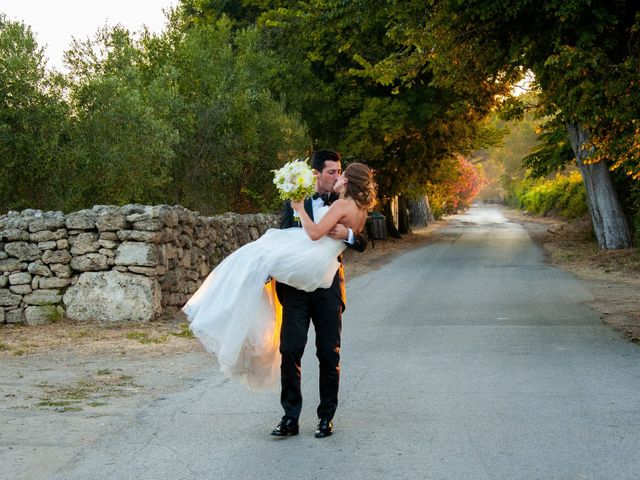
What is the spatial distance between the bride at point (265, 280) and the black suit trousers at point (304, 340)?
14 centimetres

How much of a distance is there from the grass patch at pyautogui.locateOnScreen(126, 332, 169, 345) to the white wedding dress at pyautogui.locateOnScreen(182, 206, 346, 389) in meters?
5.60

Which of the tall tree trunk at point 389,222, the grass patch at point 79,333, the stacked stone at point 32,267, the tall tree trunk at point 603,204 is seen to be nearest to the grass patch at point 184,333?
the grass patch at point 79,333

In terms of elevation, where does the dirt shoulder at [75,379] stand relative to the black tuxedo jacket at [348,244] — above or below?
below

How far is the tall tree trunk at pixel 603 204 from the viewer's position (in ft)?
83.8

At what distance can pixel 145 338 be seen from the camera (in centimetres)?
1218

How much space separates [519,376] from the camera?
8586 mm

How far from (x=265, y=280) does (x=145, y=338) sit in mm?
6245

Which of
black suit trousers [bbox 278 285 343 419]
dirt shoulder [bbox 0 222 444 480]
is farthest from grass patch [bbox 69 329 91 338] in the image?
black suit trousers [bbox 278 285 343 419]

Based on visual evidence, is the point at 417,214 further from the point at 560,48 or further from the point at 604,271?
the point at 560,48

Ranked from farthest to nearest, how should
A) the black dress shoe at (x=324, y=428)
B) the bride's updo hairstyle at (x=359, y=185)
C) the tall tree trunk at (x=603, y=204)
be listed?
the tall tree trunk at (x=603, y=204)
the bride's updo hairstyle at (x=359, y=185)
the black dress shoe at (x=324, y=428)

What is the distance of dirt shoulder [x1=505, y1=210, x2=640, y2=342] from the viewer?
1355 centimetres

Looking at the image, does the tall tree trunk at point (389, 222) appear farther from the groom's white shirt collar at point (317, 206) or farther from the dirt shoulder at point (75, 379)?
the groom's white shirt collar at point (317, 206)

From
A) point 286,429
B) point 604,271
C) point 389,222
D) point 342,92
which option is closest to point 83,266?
point 286,429

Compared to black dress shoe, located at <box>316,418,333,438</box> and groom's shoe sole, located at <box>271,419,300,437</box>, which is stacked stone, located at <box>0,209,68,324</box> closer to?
groom's shoe sole, located at <box>271,419,300,437</box>
